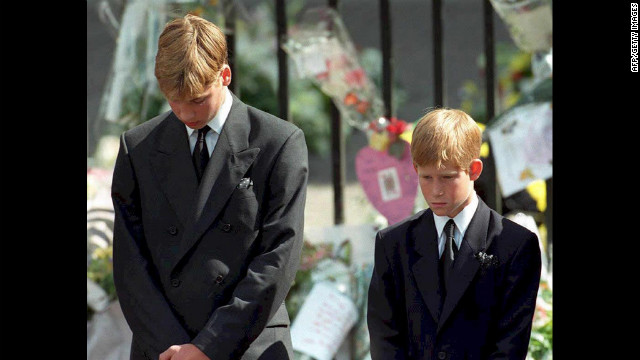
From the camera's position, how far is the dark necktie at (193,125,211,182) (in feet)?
8.64

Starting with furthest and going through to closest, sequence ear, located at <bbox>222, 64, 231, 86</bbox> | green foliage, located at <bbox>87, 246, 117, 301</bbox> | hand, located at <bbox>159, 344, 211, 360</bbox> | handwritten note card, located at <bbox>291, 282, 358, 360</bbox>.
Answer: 1. green foliage, located at <bbox>87, 246, 117, 301</bbox>
2. handwritten note card, located at <bbox>291, 282, 358, 360</bbox>
3. ear, located at <bbox>222, 64, 231, 86</bbox>
4. hand, located at <bbox>159, 344, 211, 360</bbox>

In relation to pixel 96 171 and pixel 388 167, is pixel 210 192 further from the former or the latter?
pixel 96 171

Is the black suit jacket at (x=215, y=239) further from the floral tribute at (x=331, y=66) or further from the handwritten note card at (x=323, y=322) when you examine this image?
the floral tribute at (x=331, y=66)

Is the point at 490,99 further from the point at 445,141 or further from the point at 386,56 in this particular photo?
the point at 445,141

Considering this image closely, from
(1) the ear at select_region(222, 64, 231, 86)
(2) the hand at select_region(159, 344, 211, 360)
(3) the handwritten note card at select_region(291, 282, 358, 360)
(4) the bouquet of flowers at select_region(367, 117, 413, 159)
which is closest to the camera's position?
(2) the hand at select_region(159, 344, 211, 360)

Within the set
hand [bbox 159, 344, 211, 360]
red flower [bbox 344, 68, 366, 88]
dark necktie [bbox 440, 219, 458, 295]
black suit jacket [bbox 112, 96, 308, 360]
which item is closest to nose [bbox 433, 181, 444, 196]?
dark necktie [bbox 440, 219, 458, 295]

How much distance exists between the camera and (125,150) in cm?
269

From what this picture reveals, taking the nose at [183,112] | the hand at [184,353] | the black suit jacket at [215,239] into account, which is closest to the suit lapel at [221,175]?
the black suit jacket at [215,239]

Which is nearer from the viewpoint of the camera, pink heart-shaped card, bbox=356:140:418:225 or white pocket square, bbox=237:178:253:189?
white pocket square, bbox=237:178:253:189

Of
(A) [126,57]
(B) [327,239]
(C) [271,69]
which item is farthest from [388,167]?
(C) [271,69]

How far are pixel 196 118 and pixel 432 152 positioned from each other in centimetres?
60

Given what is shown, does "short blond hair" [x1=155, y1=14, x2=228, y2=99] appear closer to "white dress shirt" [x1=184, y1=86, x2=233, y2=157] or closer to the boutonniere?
"white dress shirt" [x1=184, y1=86, x2=233, y2=157]

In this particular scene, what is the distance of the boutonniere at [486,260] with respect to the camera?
2508mm

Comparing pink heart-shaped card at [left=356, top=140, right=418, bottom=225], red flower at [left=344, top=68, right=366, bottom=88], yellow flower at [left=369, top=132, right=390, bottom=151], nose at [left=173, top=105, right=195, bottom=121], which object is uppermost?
nose at [left=173, top=105, right=195, bottom=121]
